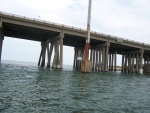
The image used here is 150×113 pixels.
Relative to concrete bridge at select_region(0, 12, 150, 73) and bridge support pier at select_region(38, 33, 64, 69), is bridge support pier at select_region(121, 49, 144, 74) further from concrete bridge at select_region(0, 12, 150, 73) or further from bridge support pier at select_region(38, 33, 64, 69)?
bridge support pier at select_region(38, 33, 64, 69)

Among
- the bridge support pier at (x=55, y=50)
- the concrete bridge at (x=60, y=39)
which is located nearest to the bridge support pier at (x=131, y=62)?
the concrete bridge at (x=60, y=39)

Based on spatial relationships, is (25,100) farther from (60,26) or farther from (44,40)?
(44,40)

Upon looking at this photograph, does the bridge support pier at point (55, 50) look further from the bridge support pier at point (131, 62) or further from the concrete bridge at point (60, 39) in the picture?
the bridge support pier at point (131, 62)

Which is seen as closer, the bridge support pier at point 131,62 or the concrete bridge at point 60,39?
the concrete bridge at point 60,39

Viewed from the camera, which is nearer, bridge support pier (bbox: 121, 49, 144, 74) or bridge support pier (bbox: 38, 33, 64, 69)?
bridge support pier (bbox: 38, 33, 64, 69)

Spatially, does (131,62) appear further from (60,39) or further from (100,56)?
(60,39)

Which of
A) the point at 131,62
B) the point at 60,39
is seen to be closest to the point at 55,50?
the point at 60,39

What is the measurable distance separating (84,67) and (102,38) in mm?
28931

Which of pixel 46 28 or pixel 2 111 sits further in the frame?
pixel 46 28

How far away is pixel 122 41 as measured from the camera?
90812 mm

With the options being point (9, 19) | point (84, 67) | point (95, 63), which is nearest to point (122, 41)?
point (95, 63)

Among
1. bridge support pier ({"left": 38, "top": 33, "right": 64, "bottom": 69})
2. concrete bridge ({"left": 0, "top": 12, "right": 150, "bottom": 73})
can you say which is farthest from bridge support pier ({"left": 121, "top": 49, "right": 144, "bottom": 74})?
bridge support pier ({"left": 38, "top": 33, "right": 64, "bottom": 69})

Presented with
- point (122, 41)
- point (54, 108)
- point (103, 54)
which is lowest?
point (54, 108)

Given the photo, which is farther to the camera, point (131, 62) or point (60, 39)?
point (131, 62)
